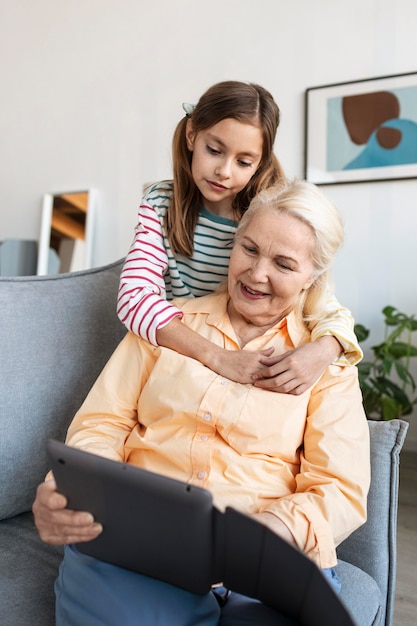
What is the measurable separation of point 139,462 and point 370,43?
9.54 ft

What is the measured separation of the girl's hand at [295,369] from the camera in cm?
115

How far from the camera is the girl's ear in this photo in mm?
1528

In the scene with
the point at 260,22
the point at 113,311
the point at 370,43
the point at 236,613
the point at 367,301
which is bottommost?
the point at 236,613

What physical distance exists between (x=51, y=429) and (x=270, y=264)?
615 millimetres

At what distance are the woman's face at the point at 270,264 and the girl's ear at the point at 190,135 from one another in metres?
0.36

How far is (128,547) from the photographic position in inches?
34.0

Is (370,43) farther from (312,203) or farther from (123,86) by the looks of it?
(312,203)

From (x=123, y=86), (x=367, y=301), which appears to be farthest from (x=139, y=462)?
(x=123, y=86)

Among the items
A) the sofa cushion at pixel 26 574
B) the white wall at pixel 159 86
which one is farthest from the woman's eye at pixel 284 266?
the white wall at pixel 159 86

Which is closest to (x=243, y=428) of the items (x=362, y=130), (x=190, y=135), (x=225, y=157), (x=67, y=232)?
(x=225, y=157)

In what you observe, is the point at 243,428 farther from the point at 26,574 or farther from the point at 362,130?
the point at 362,130

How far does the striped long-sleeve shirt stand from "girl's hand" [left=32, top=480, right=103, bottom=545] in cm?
45

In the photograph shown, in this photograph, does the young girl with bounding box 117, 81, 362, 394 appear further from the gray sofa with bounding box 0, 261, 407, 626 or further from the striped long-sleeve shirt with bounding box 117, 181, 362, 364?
the gray sofa with bounding box 0, 261, 407, 626

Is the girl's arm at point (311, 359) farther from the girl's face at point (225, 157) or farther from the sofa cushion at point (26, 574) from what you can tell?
the sofa cushion at point (26, 574)
